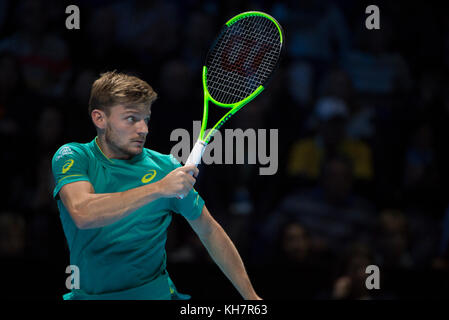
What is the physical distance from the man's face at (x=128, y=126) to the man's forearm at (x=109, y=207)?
34cm

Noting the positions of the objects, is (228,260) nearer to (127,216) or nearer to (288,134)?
(127,216)

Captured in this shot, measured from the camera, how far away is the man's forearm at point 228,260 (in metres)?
2.91

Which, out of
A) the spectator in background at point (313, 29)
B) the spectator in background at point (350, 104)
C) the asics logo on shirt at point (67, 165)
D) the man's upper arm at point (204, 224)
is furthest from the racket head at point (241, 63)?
the spectator in background at point (313, 29)

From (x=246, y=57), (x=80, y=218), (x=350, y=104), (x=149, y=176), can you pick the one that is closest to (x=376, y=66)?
(x=350, y=104)

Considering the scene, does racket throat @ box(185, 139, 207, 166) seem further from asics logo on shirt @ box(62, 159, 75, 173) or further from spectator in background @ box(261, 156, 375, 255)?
spectator in background @ box(261, 156, 375, 255)

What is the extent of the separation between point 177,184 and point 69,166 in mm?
495

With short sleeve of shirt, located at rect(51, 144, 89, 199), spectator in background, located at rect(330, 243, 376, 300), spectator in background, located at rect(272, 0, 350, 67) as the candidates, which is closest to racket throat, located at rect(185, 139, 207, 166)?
short sleeve of shirt, located at rect(51, 144, 89, 199)

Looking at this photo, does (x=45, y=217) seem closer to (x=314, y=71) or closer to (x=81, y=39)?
(x=81, y=39)

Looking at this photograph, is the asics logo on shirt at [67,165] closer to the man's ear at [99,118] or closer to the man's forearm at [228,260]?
the man's ear at [99,118]

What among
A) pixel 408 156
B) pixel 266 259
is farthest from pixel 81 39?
pixel 408 156

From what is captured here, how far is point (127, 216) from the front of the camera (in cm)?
262

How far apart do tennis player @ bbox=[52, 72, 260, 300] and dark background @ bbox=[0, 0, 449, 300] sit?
1.48 meters

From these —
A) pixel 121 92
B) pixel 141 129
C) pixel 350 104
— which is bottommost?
pixel 141 129

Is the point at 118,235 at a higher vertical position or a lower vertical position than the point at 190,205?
lower
